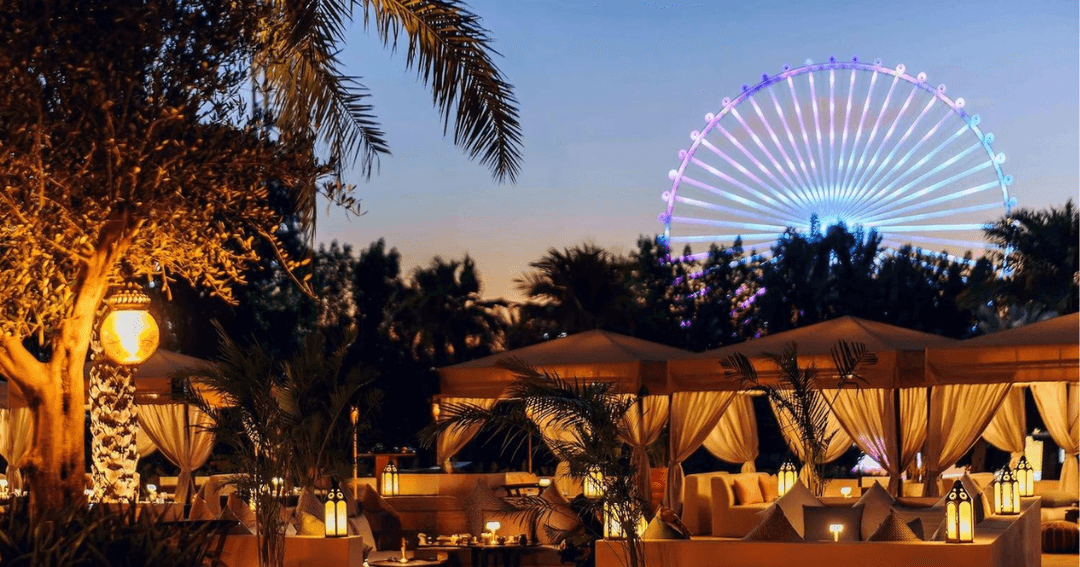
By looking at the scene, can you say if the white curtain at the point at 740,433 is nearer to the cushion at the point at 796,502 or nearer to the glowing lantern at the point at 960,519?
the cushion at the point at 796,502

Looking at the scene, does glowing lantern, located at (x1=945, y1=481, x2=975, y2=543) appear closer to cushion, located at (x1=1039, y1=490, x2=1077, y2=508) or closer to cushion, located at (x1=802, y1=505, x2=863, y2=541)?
cushion, located at (x1=802, y1=505, x2=863, y2=541)

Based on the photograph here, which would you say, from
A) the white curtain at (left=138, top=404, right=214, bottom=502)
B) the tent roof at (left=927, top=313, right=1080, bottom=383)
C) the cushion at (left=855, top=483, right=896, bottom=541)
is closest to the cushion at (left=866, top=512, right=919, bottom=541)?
the cushion at (left=855, top=483, right=896, bottom=541)

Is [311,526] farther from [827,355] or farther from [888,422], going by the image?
[888,422]

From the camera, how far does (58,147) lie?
253 inches

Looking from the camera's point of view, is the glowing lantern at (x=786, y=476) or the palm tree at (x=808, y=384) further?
the glowing lantern at (x=786, y=476)

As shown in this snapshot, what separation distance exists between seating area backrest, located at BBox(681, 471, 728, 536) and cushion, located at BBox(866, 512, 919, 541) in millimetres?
5718

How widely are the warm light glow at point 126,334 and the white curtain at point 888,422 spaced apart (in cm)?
654

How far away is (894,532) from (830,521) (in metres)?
0.56

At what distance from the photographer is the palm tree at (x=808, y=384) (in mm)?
11055

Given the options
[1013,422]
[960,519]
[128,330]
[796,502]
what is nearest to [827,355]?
[796,502]

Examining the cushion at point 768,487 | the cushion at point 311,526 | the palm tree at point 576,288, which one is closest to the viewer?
the cushion at point 311,526

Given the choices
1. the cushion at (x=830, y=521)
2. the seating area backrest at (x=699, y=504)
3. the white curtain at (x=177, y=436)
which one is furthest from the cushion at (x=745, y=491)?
the white curtain at (x=177, y=436)

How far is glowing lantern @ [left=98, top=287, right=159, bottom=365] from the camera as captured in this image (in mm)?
7312

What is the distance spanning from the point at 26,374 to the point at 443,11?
266cm
